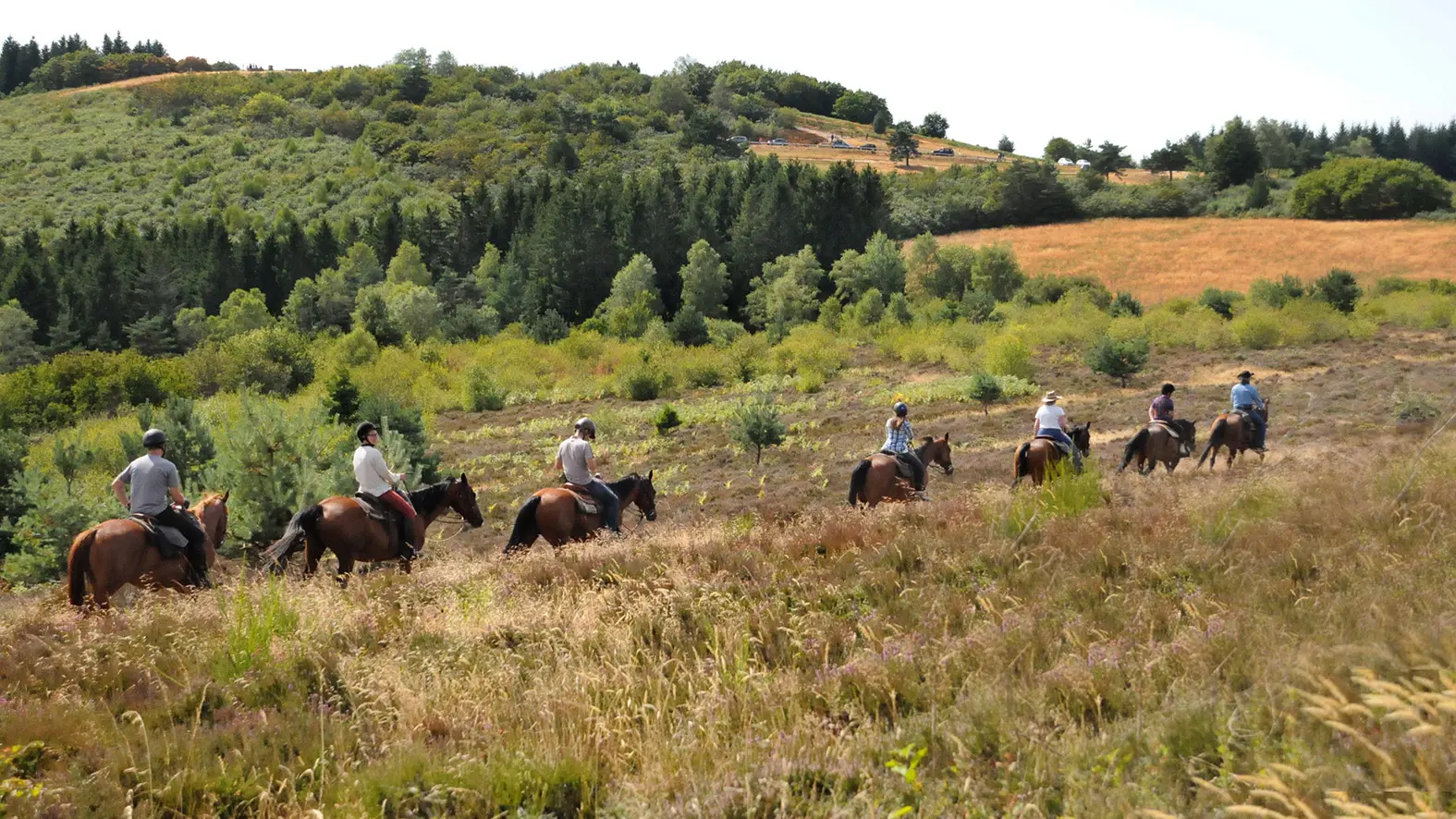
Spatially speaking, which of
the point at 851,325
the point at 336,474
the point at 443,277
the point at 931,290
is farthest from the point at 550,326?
the point at 336,474

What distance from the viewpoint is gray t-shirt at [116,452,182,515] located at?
9750 mm

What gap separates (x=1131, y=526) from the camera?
8.23 metres

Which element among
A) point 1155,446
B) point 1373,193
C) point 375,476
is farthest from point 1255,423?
point 1373,193

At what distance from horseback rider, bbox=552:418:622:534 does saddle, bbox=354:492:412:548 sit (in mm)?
1814

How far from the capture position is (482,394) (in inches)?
1592

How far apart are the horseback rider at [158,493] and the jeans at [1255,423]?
16374 millimetres

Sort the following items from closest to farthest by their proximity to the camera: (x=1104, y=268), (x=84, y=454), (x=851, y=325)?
(x=84, y=454) < (x=851, y=325) < (x=1104, y=268)

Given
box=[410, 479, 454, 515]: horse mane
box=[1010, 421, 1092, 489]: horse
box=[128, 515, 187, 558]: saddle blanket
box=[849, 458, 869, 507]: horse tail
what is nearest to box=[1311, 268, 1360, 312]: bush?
box=[1010, 421, 1092, 489]: horse

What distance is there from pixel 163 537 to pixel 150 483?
539 millimetres

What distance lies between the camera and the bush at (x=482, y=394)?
131ft

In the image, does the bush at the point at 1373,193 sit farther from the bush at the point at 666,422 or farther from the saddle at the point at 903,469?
the saddle at the point at 903,469

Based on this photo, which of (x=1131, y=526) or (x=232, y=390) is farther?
(x=232, y=390)

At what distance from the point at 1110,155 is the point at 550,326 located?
6590 centimetres

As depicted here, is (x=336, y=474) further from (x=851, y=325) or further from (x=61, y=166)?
(x=61, y=166)
